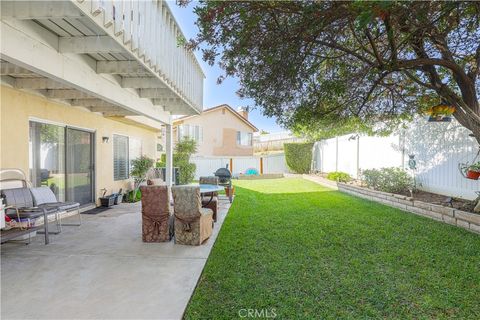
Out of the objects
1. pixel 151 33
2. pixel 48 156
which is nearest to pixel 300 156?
pixel 48 156

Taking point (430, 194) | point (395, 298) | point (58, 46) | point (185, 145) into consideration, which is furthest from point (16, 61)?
point (185, 145)

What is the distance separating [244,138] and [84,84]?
22348 mm

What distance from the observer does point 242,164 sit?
20969 millimetres

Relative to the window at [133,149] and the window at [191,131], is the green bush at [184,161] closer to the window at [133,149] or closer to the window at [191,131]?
the window at [133,149]

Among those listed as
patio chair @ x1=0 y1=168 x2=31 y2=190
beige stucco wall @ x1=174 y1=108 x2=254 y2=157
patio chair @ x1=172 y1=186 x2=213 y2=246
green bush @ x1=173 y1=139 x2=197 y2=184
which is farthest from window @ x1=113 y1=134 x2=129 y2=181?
beige stucco wall @ x1=174 y1=108 x2=254 y2=157

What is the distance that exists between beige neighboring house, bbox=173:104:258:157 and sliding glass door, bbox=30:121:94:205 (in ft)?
48.6

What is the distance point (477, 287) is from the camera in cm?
334

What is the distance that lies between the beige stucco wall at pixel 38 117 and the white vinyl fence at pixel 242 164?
9453 mm

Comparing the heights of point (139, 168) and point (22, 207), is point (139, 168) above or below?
above

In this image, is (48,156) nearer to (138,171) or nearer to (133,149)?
(138,171)

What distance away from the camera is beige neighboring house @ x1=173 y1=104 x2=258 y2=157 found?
23.8 m

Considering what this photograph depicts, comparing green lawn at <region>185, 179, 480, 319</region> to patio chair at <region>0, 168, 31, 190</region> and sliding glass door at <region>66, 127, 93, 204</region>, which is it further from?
sliding glass door at <region>66, 127, 93, 204</region>

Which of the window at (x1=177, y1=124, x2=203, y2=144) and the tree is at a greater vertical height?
the window at (x1=177, y1=124, x2=203, y2=144)

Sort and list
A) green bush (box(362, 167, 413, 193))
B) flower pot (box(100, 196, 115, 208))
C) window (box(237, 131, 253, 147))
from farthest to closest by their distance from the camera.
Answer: window (box(237, 131, 253, 147))
flower pot (box(100, 196, 115, 208))
green bush (box(362, 167, 413, 193))
